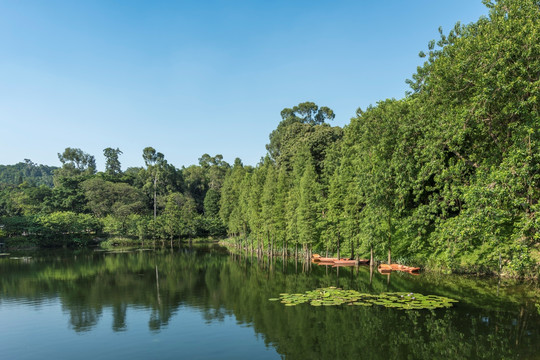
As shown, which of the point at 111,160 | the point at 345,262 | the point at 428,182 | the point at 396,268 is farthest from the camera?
the point at 111,160

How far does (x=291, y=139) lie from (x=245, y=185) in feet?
55.5

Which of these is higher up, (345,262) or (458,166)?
(458,166)

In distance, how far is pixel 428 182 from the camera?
44.9 metres

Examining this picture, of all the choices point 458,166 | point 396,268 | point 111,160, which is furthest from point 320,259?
point 111,160

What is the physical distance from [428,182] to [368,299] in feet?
78.6

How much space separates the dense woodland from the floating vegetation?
12.6 ft

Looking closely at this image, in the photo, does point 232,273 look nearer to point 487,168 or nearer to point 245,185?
point 487,168

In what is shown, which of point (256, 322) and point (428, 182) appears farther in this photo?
point (428, 182)

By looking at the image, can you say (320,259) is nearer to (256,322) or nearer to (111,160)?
(256,322)

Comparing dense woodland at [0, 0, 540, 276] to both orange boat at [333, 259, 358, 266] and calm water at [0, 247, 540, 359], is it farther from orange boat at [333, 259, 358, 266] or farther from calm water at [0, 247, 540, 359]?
calm water at [0, 247, 540, 359]

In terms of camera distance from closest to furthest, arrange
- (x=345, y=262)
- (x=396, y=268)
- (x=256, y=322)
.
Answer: (x=256, y=322), (x=396, y=268), (x=345, y=262)

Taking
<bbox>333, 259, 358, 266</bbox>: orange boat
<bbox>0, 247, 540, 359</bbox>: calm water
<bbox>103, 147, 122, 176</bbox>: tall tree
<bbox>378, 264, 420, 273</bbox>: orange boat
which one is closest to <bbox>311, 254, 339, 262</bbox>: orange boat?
<bbox>333, 259, 358, 266</bbox>: orange boat

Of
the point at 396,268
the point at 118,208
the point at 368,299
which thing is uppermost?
the point at 118,208

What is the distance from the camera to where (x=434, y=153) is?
96.6ft
